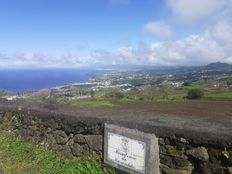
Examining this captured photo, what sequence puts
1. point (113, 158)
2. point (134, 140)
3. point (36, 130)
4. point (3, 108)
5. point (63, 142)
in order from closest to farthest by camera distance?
1. point (134, 140)
2. point (113, 158)
3. point (63, 142)
4. point (36, 130)
5. point (3, 108)

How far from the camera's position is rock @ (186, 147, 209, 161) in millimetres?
3870

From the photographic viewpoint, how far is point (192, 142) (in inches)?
156

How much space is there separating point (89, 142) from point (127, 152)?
32.0 inches

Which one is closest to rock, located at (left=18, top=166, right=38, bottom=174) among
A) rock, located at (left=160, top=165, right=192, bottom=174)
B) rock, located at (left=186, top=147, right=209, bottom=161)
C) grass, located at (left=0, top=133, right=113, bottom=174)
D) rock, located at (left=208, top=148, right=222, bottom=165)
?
grass, located at (left=0, top=133, right=113, bottom=174)

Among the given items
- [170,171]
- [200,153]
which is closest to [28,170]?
[170,171]

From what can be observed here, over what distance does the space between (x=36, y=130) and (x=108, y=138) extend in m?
1.75

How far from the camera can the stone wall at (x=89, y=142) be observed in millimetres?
3826

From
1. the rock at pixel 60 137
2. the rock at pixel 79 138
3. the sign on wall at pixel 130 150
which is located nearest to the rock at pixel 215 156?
the sign on wall at pixel 130 150

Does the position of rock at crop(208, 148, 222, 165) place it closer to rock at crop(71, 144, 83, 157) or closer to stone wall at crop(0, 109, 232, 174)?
stone wall at crop(0, 109, 232, 174)

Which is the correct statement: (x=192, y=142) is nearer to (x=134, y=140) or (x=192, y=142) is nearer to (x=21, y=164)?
(x=134, y=140)

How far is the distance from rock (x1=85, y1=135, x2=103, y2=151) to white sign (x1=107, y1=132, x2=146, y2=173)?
241 millimetres

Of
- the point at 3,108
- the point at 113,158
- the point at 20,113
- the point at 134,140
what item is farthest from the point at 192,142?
the point at 3,108

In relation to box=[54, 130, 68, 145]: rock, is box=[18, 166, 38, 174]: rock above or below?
below

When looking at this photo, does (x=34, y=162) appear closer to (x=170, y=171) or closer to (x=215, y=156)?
(x=170, y=171)
